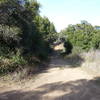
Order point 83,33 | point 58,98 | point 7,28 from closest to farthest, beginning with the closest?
point 58,98 < point 7,28 < point 83,33

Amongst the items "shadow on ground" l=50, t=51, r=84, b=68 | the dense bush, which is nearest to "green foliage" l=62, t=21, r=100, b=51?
"shadow on ground" l=50, t=51, r=84, b=68

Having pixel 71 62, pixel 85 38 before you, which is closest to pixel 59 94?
pixel 71 62

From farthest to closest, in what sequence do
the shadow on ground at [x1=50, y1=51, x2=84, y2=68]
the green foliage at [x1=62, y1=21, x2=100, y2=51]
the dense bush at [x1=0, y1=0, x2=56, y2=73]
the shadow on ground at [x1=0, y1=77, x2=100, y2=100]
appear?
the green foliage at [x1=62, y1=21, x2=100, y2=51], the shadow on ground at [x1=50, y1=51, x2=84, y2=68], the dense bush at [x1=0, y1=0, x2=56, y2=73], the shadow on ground at [x1=0, y1=77, x2=100, y2=100]

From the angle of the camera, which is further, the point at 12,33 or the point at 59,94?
the point at 12,33

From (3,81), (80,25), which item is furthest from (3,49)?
(80,25)

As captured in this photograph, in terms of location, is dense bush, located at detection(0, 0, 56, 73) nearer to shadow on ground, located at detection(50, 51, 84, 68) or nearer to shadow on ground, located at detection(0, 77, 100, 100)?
shadow on ground, located at detection(0, 77, 100, 100)

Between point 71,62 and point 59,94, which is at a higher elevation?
point 59,94

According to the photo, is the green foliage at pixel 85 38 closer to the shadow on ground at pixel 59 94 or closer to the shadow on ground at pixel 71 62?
the shadow on ground at pixel 71 62

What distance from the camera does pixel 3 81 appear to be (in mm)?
10273

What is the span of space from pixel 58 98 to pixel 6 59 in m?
6.54

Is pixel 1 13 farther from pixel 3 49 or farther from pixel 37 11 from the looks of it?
pixel 37 11

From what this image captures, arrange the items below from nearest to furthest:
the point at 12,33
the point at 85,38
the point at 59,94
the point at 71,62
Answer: the point at 59,94
the point at 12,33
the point at 71,62
the point at 85,38

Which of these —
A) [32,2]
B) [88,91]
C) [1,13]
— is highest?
[32,2]

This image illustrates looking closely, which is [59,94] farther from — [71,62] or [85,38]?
[85,38]
